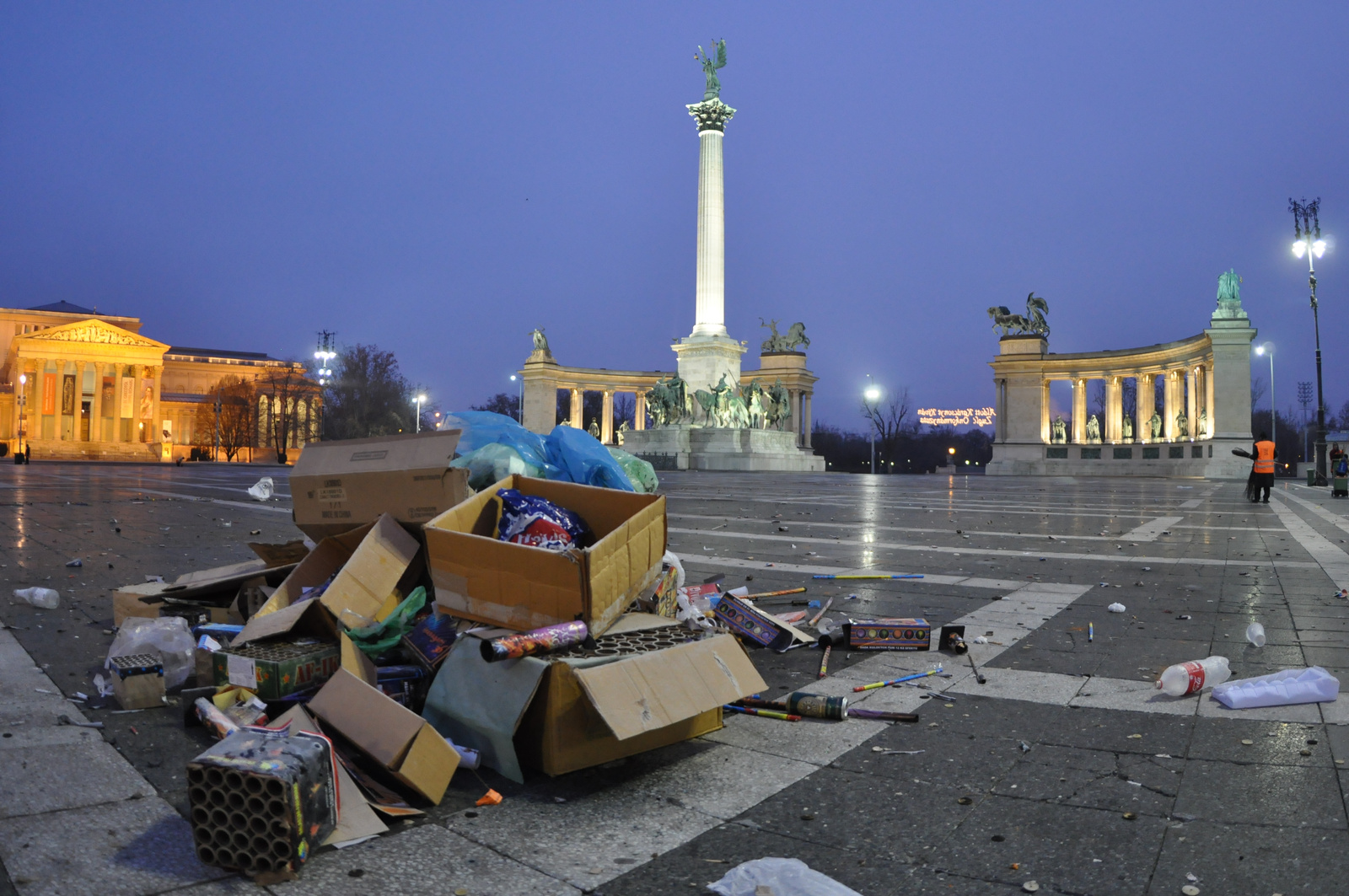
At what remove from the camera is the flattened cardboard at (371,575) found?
4.02 m

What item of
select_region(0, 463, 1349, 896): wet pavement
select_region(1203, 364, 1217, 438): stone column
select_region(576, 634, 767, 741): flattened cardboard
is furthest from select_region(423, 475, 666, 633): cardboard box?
select_region(1203, 364, 1217, 438): stone column

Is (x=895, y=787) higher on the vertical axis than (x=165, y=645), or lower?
lower

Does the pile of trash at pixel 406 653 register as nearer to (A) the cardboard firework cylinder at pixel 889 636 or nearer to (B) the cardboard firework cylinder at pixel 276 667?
(B) the cardboard firework cylinder at pixel 276 667

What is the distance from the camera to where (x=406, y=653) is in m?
4.03

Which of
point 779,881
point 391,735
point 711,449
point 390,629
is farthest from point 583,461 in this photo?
point 711,449

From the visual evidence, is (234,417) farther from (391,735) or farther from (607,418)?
(391,735)

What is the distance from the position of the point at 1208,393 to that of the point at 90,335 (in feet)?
299

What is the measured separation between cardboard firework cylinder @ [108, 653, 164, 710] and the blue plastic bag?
2639 millimetres

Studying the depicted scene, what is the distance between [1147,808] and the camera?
9.42 feet

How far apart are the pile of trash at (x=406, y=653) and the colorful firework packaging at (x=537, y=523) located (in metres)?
0.01

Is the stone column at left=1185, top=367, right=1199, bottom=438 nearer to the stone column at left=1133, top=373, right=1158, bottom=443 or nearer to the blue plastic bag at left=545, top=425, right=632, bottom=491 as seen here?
the stone column at left=1133, top=373, right=1158, bottom=443

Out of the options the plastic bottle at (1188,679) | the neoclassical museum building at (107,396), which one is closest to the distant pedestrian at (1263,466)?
the plastic bottle at (1188,679)

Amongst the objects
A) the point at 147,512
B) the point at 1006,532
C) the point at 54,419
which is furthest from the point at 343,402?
the point at 1006,532

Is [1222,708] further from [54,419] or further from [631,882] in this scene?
[54,419]
